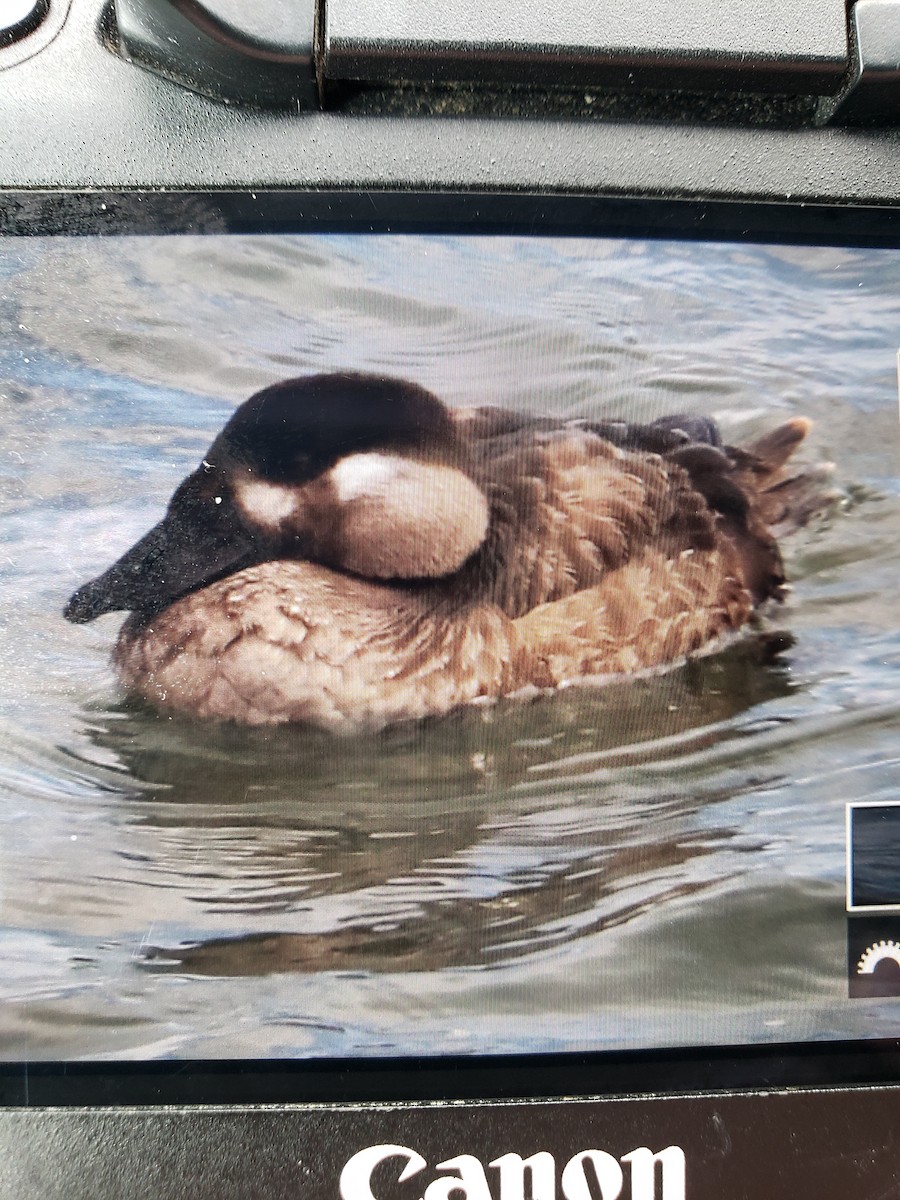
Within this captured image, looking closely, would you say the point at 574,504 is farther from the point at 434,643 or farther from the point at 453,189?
the point at 453,189

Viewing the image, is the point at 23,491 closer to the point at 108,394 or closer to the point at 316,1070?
the point at 108,394

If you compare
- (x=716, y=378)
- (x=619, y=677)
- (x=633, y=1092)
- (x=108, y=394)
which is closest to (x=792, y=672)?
(x=619, y=677)

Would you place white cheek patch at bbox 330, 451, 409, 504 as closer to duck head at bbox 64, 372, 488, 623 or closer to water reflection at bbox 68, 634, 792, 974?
duck head at bbox 64, 372, 488, 623

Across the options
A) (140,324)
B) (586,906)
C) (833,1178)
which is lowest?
(833,1178)

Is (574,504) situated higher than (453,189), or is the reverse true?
(453,189)

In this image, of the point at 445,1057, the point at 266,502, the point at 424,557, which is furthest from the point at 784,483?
the point at 445,1057

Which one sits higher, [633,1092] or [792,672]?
[792,672]

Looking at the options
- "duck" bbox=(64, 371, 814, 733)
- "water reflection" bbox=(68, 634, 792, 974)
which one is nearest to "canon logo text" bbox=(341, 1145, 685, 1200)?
"water reflection" bbox=(68, 634, 792, 974)
